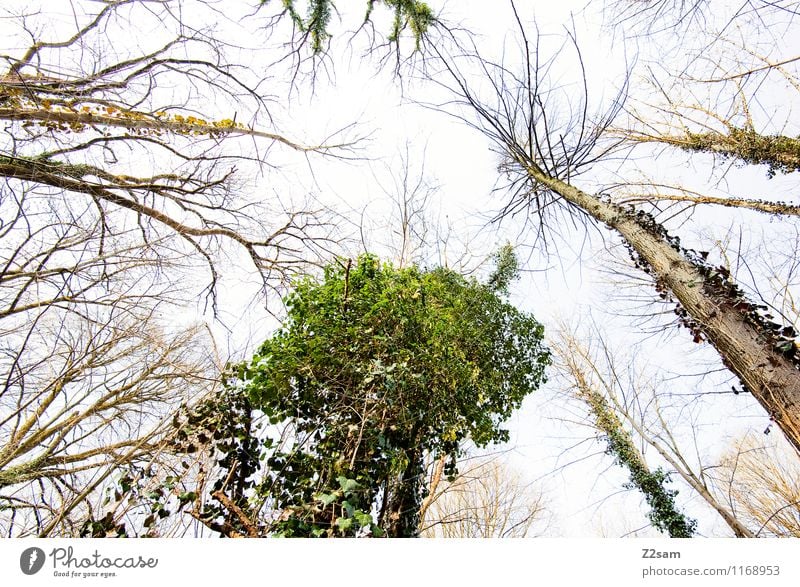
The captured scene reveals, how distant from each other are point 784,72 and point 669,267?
3565mm

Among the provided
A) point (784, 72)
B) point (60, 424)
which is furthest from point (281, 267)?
point (784, 72)

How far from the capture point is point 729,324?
1915mm

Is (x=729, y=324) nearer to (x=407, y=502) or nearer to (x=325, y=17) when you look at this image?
(x=407, y=502)

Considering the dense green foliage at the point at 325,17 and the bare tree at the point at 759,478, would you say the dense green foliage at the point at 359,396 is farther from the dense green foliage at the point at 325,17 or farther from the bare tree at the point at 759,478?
the dense green foliage at the point at 325,17

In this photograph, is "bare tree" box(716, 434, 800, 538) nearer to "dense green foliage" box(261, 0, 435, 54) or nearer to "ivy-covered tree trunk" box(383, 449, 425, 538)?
"ivy-covered tree trunk" box(383, 449, 425, 538)

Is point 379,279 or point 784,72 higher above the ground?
point 784,72

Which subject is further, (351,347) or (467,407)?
(467,407)

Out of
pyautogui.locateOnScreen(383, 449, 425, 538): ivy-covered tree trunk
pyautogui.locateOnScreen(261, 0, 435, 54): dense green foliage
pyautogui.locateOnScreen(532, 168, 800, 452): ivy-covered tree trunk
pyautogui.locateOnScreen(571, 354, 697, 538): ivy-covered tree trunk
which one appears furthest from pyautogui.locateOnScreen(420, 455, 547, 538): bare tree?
pyautogui.locateOnScreen(261, 0, 435, 54): dense green foliage

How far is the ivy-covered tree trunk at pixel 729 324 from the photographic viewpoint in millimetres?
1696

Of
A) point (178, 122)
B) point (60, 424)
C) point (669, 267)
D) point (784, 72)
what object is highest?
point (784, 72)

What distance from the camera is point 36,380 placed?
2744 millimetres

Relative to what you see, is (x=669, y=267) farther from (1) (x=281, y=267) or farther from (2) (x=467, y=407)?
(1) (x=281, y=267)

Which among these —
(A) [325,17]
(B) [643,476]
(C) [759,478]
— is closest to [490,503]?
(B) [643,476]

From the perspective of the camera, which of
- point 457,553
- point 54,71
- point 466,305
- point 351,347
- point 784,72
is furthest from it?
point 784,72
